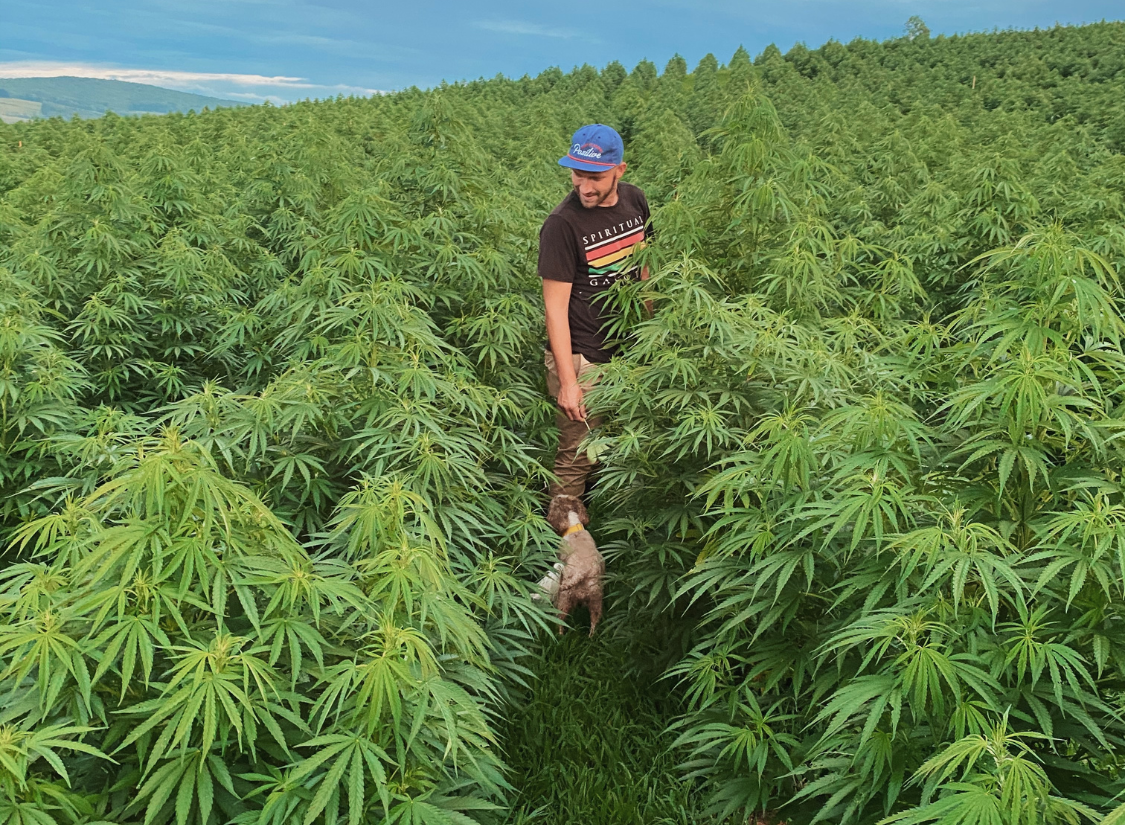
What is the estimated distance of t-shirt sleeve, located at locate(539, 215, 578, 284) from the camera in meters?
3.72

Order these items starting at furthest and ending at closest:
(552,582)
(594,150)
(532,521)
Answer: (594,150)
(552,582)
(532,521)

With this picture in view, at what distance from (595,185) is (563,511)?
151cm

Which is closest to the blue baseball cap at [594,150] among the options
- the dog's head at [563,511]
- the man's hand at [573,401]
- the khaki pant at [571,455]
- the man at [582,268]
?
the man at [582,268]

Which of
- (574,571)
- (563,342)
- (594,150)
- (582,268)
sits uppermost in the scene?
(594,150)

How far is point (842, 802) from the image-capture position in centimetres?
179

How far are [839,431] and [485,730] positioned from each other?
1291mm

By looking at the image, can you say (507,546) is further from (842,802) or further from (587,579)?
(842,802)

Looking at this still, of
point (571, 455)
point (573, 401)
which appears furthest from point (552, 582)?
point (573, 401)

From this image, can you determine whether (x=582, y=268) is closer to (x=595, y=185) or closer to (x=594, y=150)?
(x=595, y=185)

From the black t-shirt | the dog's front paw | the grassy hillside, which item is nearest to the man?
the black t-shirt

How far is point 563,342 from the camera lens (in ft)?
12.2

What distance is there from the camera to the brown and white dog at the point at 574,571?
11.2 feet

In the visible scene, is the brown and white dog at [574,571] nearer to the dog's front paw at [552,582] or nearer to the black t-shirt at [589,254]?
the dog's front paw at [552,582]

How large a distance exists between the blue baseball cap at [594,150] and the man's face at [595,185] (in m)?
0.04
